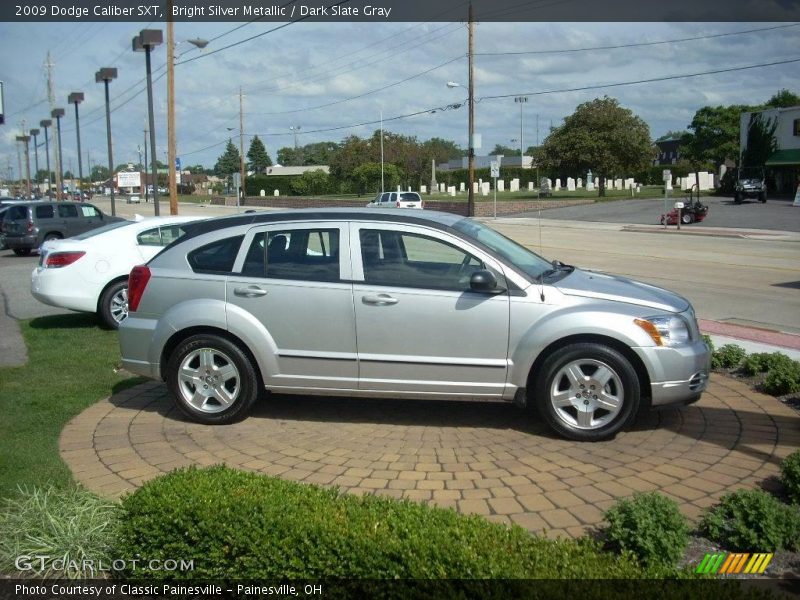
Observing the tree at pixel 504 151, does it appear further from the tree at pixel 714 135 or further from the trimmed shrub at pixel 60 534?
the trimmed shrub at pixel 60 534

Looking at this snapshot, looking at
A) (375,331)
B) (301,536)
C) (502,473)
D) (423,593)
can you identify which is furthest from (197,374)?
(423,593)

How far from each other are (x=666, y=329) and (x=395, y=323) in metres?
1.95

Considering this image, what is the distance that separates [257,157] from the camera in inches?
5349

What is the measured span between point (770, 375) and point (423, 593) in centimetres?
486

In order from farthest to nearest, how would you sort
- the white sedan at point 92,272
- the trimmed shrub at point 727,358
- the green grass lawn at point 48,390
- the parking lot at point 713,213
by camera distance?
the parking lot at point 713,213
the white sedan at point 92,272
the trimmed shrub at point 727,358
the green grass lawn at point 48,390

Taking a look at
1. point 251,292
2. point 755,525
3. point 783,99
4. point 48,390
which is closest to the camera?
point 755,525

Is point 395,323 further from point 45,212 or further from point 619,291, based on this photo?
point 45,212

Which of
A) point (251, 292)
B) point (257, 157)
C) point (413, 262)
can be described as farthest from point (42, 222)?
point (257, 157)

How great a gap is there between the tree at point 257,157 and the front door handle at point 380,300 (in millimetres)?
132618

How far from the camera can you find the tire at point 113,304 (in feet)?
31.9

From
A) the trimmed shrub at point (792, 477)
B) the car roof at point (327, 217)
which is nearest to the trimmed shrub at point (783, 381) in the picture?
the trimmed shrub at point (792, 477)

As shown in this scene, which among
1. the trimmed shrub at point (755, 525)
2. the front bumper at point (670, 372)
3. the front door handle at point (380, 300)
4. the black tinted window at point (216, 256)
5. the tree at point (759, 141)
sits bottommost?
the trimmed shrub at point (755, 525)

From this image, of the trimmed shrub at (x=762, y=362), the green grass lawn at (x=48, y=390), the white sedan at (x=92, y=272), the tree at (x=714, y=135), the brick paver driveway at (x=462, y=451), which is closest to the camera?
the brick paver driveway at (x=462, y=451)

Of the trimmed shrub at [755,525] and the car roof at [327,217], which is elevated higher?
the car roof at [327,217]
